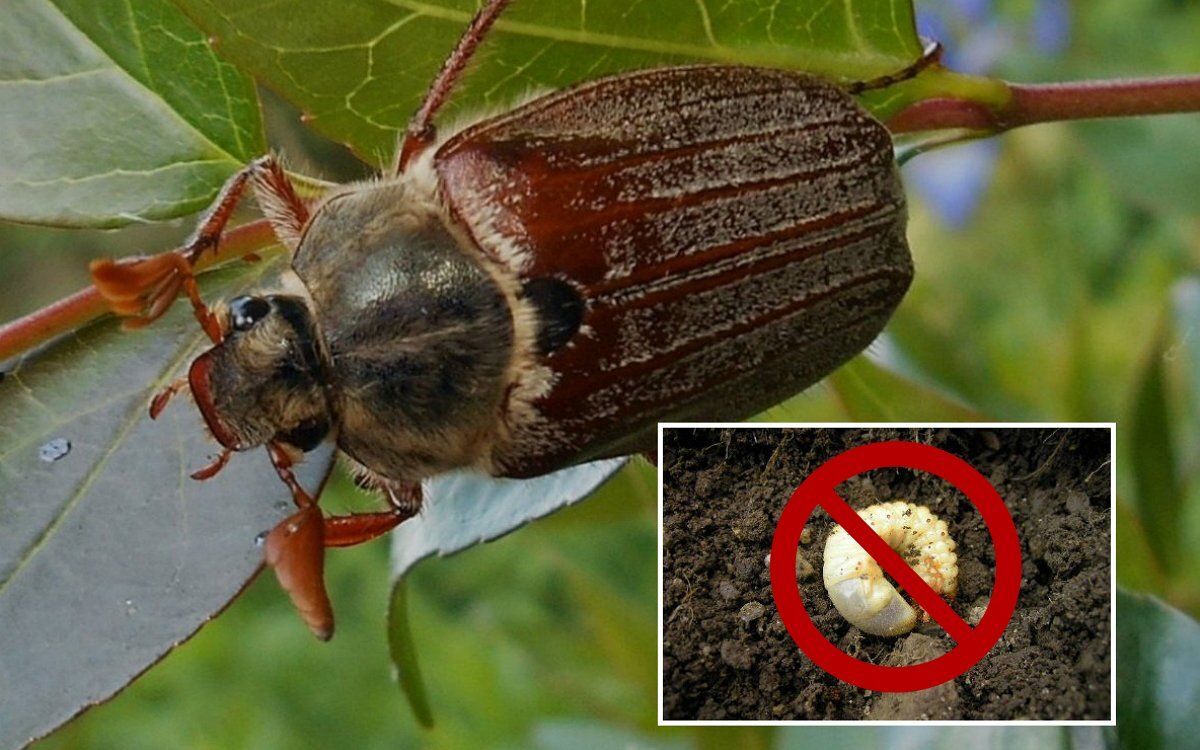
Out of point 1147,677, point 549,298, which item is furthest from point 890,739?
point 549,298

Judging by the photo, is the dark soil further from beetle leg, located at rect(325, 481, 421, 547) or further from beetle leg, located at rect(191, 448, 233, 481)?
beetle leg, located at rect(191, 448, 233, 481)

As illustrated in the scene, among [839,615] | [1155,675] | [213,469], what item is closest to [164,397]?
[213,469]

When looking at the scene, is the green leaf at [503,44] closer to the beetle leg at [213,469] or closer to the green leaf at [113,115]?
the green leaf at [113,115]

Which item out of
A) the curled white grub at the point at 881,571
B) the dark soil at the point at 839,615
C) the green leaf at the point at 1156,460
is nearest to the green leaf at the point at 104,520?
the dark soil at the point at 839,615

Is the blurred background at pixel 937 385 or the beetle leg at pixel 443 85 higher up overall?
the beetle leg at pixel 443 85

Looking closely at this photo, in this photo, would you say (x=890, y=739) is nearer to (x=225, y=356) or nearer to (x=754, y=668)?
(x=754, y=668)

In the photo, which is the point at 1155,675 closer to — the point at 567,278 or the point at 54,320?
the point at 567,278

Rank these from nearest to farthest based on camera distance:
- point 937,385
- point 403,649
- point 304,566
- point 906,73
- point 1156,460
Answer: point 304,566
point 906,73
point 403,649
point 1156,460
point 937,385
